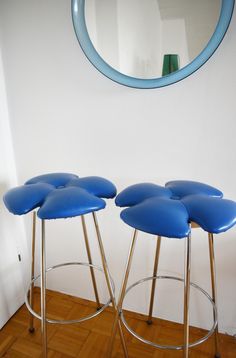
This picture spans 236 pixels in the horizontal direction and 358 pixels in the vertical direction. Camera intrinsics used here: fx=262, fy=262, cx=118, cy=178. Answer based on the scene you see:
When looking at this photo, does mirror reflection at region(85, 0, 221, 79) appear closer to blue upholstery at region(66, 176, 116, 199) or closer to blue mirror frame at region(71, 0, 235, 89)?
blue mirror frame at region(71, 0, 235, 89)

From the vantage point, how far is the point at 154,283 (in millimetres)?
1562

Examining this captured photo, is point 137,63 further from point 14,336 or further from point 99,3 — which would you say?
point 14,336

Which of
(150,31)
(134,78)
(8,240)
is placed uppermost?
(150,31)

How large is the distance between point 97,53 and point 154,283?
52.0 inches

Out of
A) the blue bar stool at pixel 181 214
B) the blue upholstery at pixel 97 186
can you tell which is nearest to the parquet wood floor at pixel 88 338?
the blue bar stool at pixel 181 214

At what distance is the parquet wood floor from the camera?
59.3 inches

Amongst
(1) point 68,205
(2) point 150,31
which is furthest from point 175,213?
(2) point 150,31

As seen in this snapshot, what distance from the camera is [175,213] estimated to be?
854mm

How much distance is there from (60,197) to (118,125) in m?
0.62

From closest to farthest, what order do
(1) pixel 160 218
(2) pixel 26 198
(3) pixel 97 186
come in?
(1) pixel 160 218
(2) pixel 26 198
(3) pixel 97 186

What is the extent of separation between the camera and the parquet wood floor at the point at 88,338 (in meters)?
1.51

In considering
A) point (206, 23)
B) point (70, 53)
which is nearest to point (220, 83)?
point (206, 23)

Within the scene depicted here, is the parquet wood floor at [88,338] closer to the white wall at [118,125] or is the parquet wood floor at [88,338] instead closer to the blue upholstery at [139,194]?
the white wall at [118,125]

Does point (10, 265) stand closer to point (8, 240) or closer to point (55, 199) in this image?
point (8, 240)
